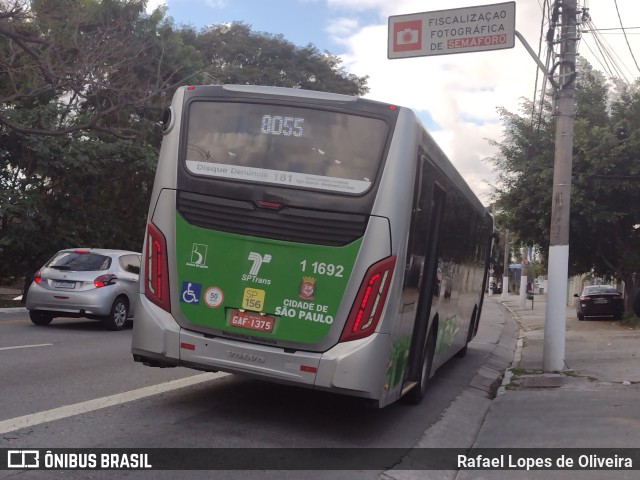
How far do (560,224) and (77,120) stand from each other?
15.5 m

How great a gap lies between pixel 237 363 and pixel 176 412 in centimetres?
97

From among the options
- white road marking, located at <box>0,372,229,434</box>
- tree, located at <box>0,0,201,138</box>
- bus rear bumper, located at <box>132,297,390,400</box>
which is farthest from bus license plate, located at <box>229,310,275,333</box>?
tree, located at <box>0,0,201,138</box>

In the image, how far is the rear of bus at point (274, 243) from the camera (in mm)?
6402

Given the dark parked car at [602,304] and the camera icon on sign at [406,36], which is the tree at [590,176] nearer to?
the dark parked car at [602,304]

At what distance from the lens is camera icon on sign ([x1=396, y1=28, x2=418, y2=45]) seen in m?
11.6

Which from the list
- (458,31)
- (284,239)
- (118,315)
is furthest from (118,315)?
(284,239)

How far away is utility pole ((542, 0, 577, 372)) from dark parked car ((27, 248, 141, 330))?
790 centimetres

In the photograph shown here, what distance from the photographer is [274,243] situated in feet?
21.6

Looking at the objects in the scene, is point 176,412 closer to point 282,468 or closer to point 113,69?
point 282,468

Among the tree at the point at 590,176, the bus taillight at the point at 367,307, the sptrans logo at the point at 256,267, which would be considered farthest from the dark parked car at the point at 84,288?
the tree at the point at 590,176

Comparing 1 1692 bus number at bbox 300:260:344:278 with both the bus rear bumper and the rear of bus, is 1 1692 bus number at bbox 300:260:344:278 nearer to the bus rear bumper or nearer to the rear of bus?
the rear of bus

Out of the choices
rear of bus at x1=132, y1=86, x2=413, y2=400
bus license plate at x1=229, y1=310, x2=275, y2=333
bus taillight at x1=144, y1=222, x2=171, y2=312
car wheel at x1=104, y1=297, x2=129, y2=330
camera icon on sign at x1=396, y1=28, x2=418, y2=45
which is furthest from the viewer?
car wheel at x1=104, y1=297, x2=129, y2=330

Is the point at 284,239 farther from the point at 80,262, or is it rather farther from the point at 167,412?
the point at 80,262

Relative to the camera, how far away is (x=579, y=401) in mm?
9461
